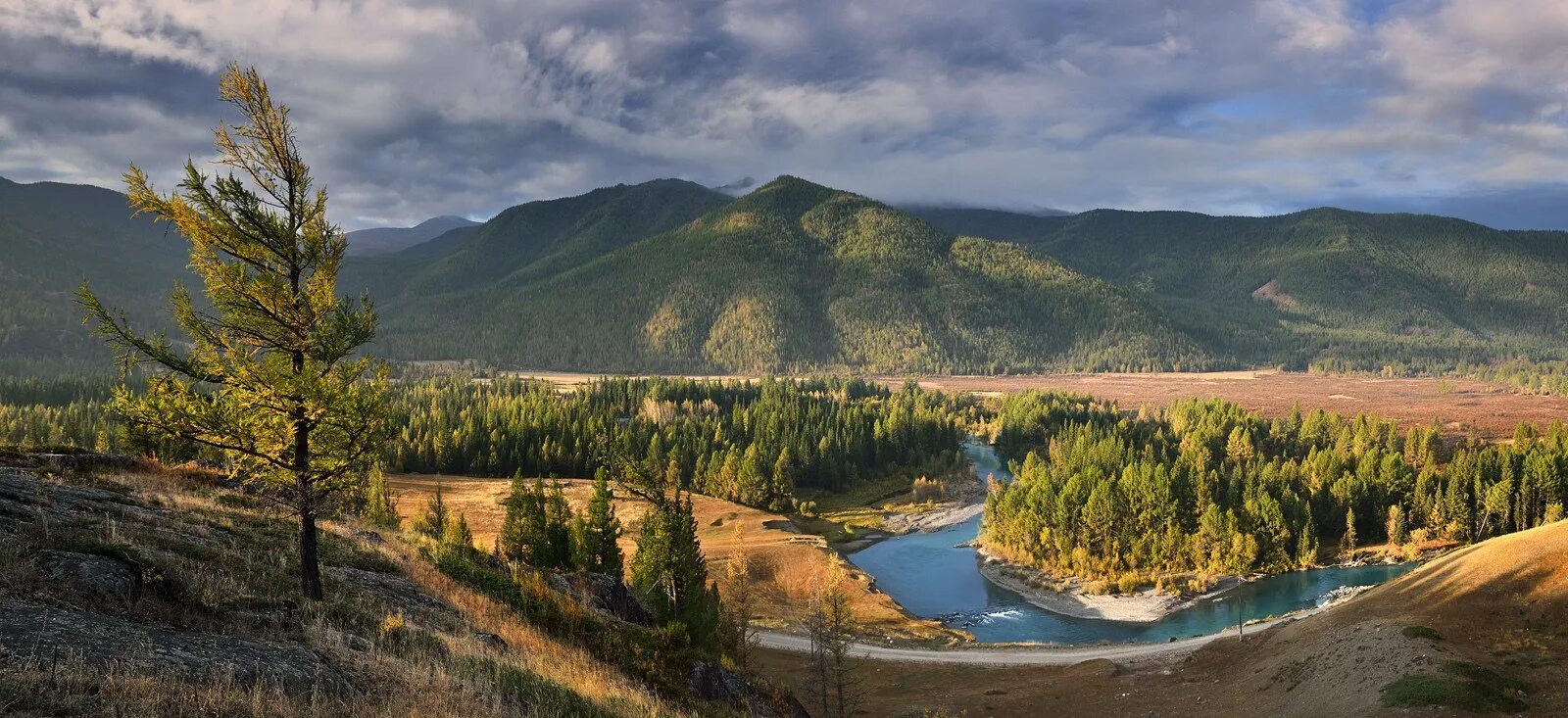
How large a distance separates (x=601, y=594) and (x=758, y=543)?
3123 inches

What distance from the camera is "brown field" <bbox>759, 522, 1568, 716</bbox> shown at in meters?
51.7

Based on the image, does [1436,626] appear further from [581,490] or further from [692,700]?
[581,490]

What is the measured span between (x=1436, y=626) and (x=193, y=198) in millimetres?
76660

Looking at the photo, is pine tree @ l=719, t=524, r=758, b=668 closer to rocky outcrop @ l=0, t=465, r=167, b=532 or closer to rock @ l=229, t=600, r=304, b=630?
rocky outcrop @ l=0, t=465, r=167, b=532

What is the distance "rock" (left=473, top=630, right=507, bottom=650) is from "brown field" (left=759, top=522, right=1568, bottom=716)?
35.3 m

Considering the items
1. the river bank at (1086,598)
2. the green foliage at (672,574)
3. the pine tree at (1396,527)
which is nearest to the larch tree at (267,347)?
the green foliage at (672,574)

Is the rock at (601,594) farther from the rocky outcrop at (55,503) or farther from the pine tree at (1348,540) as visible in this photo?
the pine tree at (1348,540)

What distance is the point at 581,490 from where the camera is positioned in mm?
138250

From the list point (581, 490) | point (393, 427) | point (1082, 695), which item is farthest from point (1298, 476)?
point (393, 427)

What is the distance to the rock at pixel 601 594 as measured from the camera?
3409 centimetres

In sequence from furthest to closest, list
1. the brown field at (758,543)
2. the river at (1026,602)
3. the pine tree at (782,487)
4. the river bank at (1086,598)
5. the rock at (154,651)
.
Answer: the pine tree at (782,487)
the river bank at (1086,598)
the river at (1026,602)
the brown field at (758,543)
the rock at (154,651)

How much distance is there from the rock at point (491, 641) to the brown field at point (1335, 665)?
116ft

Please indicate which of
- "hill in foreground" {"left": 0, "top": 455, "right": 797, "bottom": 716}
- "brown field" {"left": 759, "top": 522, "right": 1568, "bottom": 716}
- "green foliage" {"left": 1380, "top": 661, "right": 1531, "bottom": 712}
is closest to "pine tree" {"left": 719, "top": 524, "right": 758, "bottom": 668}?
"brown field" {"left": 759, "top": 522, "right": 1568, "bottom": 716}

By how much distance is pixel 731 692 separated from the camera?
2927cm
